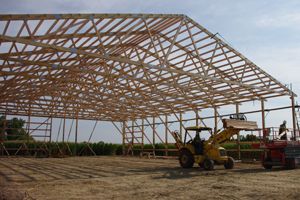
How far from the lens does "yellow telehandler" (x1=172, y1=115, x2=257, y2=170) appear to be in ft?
38.9

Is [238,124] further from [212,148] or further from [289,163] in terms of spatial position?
[289,163]

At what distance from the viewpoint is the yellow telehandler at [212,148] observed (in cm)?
1187

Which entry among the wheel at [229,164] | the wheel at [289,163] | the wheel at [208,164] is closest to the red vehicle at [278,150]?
the wheel at [289,163]

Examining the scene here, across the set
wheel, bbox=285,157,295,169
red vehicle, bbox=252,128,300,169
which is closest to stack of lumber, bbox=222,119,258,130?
red vehicle, bbox=252,128,300,169

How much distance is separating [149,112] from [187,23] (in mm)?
15715

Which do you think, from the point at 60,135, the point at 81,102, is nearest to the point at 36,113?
the point at 60,135

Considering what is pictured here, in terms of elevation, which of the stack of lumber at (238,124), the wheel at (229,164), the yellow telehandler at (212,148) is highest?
the stack of lumber at (238,124)

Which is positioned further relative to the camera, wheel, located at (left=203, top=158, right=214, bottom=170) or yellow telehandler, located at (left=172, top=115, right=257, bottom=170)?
wheel, located at (left=203, top=158, right=214, bottom=170)

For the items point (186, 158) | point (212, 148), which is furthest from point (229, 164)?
point (186, 158)

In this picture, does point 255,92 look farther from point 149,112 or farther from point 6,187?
point 6,187

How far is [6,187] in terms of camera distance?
786 cm

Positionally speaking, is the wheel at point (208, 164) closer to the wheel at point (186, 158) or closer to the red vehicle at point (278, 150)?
the wheel at point (186, 158)

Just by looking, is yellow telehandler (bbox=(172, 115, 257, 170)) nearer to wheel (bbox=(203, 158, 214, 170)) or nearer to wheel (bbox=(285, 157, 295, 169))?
wheel (bbox=(203, 158, 214, 170))

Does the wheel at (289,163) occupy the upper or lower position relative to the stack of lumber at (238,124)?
lower
